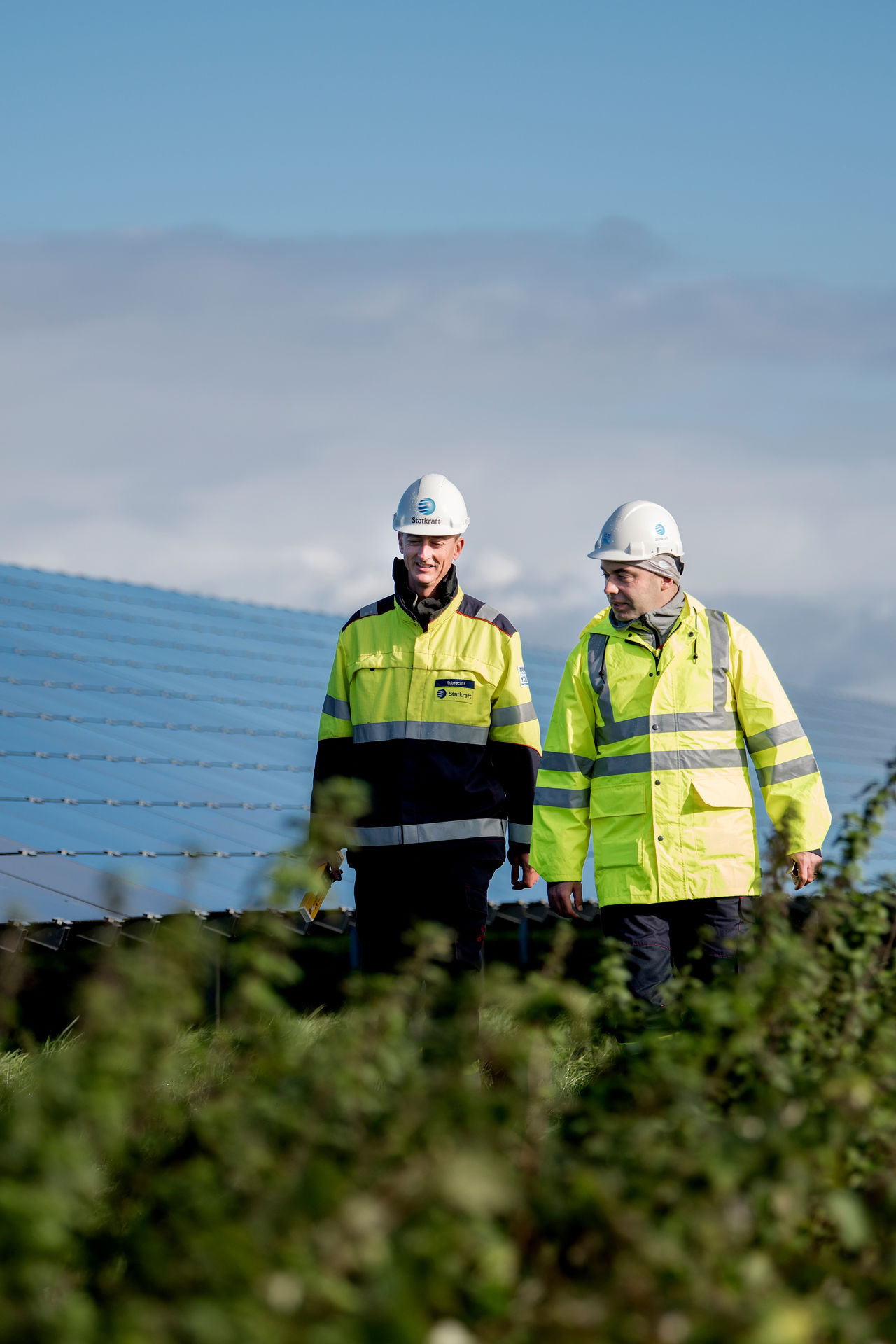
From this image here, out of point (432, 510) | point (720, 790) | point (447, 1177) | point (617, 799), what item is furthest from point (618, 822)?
point (447, 1177)

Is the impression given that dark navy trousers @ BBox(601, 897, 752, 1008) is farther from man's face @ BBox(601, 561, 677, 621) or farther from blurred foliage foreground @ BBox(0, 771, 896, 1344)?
blurred foliage foreground @ BBox(0, 771, 896, 1344)

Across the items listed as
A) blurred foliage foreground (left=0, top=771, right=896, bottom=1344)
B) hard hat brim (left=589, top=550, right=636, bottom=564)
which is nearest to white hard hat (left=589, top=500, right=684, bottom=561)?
hard hat brim (left=589, top=550, right=636, bottom=564)

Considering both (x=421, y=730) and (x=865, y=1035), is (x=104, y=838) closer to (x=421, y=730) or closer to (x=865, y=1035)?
(x=421, y=730)

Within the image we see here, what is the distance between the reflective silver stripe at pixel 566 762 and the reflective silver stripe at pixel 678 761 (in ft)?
0.40

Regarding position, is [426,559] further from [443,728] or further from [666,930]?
[666,930]

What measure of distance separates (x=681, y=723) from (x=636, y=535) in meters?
0.69

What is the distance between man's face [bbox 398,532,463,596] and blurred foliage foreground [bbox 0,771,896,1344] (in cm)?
241

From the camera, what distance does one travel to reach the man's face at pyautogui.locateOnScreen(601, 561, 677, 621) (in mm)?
5070

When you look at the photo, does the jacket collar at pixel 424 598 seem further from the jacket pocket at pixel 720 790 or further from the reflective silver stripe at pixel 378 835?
the jacket pocket at pixel 720 790

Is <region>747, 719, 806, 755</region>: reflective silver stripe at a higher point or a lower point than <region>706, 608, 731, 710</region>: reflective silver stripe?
lower

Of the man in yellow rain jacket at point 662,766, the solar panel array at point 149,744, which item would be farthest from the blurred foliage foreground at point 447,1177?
the man in yellow rain jacket at point 662,766

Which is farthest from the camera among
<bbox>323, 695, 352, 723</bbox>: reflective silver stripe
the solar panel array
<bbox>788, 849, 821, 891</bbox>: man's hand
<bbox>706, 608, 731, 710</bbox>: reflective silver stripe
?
the solar panel array

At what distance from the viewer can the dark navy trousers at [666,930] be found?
4848mm

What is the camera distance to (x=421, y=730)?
5.27 m
